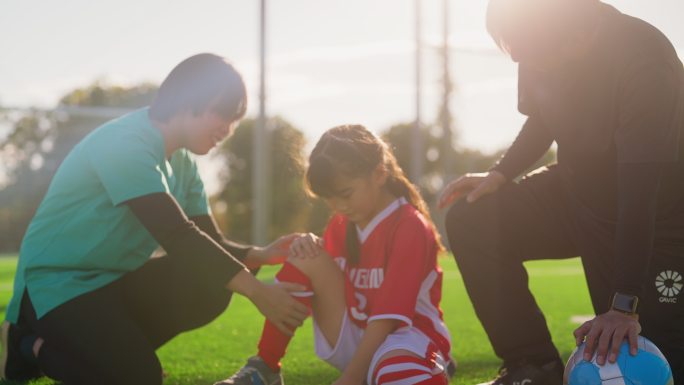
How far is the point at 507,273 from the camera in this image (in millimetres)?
2609

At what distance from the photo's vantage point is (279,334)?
2.65 metres

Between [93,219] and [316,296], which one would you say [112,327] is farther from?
[316,296]

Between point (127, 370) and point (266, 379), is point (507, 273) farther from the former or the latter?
point (127, 370)

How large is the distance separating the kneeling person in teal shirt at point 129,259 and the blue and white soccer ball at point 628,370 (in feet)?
2.86

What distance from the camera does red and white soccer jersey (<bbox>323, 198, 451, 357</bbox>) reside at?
8.04 ft

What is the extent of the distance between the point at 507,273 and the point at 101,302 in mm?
1311

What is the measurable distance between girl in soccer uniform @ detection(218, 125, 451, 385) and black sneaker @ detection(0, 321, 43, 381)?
0.82 m

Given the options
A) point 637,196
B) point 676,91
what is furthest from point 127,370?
point 676,91

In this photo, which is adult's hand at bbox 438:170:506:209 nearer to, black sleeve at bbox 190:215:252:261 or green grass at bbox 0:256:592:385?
green grass at bbox 0:256:592:385

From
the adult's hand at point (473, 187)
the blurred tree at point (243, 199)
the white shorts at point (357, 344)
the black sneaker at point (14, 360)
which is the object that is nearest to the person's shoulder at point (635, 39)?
the adult's hand at point (473, 187)

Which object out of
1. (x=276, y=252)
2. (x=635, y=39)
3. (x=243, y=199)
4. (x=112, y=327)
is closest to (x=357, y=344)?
(x=276, y=252)

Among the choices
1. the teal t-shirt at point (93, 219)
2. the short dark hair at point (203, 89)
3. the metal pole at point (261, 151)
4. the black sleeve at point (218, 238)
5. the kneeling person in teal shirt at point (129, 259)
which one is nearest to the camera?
the kneeling person in teal shirt at point (129, 259)

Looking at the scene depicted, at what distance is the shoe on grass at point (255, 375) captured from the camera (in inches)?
100

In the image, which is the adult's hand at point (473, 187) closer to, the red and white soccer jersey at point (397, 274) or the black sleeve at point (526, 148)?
the black sleeve at point (526, 148)
